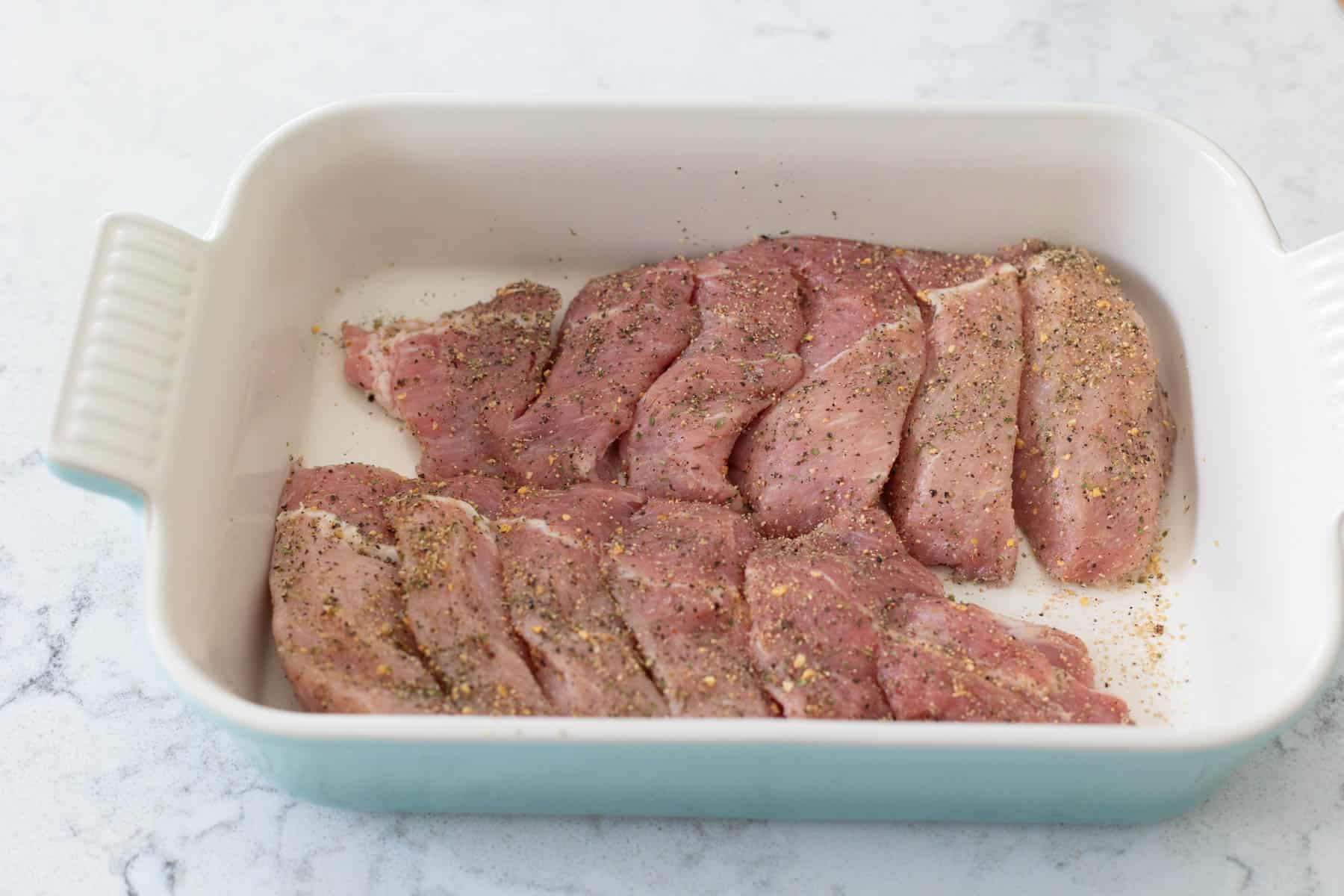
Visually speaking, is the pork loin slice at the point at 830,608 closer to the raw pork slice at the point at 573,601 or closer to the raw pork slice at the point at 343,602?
the raw pork slice at the point at 573,601

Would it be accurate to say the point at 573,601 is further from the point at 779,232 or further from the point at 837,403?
the point at 779,232

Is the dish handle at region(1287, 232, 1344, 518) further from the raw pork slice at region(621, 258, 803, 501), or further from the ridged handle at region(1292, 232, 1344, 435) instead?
the raw pork slice at region(621, 258, 803, 501)

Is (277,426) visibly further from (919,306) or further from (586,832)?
(919,306)

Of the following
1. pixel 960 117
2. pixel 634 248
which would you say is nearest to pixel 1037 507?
pixel 960 117

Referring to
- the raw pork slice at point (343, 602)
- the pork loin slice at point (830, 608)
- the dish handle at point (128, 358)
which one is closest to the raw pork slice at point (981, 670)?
the pork loin slice at point (830, 608)

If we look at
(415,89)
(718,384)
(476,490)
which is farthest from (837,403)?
(415,89)
